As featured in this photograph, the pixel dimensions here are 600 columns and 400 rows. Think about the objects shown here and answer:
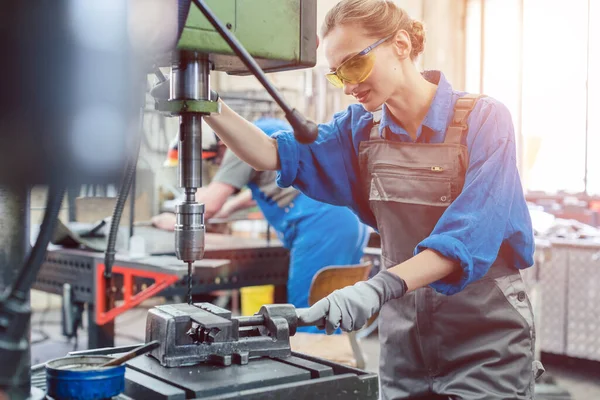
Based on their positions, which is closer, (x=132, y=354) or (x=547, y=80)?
(x=132, y=354)

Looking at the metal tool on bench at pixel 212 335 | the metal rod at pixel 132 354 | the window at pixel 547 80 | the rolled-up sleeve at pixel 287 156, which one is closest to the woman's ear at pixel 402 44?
the rolled-up sleeve at pixel 287 156

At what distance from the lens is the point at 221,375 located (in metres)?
0.79

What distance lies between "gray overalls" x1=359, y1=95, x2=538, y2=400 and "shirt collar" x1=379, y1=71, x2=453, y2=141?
2 centimetres

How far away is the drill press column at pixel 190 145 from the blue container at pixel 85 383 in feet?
0.70

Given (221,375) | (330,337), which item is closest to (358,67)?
(221,375)

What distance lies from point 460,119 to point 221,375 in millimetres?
743

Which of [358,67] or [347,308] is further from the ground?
[358,67]

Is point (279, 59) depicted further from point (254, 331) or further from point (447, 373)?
point (447, 373)

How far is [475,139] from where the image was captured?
1.23m

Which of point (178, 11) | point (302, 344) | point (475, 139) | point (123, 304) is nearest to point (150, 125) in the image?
point (123, 304)

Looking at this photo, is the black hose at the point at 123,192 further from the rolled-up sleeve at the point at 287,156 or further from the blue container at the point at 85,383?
the rolled-up sleeve at the point at 287,156

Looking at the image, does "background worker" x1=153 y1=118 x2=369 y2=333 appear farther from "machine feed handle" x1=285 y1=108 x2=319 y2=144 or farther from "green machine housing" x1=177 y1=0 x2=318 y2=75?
"machine feed handle" x1=285 y1=108 x2=319 y2=144

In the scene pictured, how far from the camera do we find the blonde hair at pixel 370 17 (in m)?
1.31

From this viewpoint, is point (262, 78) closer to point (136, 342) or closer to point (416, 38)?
point (416, 38)
